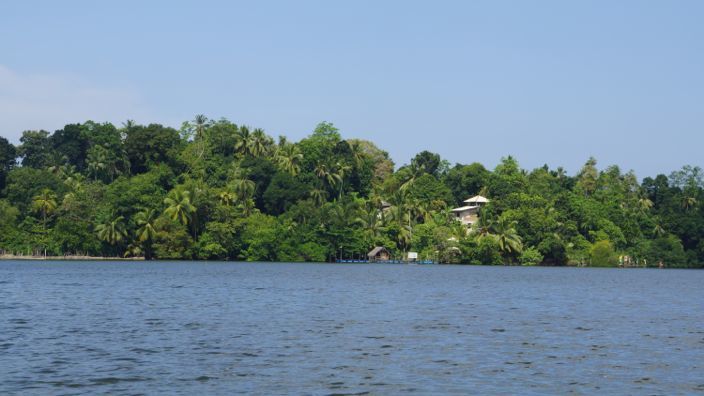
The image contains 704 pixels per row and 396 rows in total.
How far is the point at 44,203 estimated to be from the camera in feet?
472

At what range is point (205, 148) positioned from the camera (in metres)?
170

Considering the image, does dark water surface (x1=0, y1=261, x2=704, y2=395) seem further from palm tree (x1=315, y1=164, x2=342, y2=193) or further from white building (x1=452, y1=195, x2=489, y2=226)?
palm tree (x1=315, y1=164, x2=342, y2=193)

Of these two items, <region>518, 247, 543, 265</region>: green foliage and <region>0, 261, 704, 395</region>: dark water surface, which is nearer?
<region>0, 261, 704, 395</region>: dark water surface

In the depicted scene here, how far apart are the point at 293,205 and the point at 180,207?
23817mm

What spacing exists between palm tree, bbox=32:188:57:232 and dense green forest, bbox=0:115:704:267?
24 centimetres

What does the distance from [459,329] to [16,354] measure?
19561 mm

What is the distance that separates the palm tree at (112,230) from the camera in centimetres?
13912

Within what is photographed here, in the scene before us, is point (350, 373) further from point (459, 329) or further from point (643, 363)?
point (459, 329)

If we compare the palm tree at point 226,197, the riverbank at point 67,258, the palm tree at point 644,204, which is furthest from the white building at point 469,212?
the riverbank at point 67,258

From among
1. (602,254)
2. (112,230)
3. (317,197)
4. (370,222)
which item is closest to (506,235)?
(602,254)

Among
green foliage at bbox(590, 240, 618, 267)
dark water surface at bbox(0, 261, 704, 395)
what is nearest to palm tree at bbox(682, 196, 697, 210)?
green foliage at bbox(590, 240, 618, 267)

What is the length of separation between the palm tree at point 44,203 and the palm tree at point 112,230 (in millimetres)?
10159

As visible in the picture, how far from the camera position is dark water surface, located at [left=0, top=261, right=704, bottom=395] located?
2453 centimetres

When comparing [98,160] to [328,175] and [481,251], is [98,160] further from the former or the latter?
[481,251]
